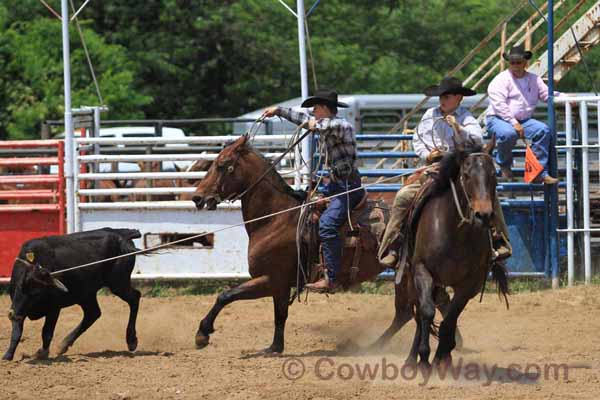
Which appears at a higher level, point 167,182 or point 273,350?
point 167,182

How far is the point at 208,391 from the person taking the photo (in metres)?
7.41

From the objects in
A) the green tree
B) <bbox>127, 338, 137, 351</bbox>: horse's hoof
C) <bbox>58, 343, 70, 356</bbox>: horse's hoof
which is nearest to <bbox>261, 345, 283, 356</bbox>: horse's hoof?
<bbox>127, 338, 137, 351</bbox>: horse's hoof

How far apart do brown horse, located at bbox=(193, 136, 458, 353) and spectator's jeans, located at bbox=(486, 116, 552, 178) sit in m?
2.79

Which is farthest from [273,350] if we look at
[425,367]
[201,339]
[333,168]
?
[425,367]

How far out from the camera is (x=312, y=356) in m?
9.16

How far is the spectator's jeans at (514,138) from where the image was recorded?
38.2ft

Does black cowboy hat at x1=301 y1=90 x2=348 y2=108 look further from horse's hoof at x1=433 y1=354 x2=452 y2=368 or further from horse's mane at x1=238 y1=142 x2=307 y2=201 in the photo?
horse's hoof at x1=433 y1=354 x2=452 y2=368

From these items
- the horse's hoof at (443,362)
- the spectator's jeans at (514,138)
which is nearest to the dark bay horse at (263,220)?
the horse's hoof at (443,362)

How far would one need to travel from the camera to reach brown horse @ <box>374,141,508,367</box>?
7.88 metres

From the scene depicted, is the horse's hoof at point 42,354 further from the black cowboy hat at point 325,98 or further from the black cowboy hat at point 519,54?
the black cowboy hat at point 519,54

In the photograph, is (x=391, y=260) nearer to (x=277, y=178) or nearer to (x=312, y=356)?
(x=312, y=356)

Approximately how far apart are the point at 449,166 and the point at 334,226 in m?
1.57

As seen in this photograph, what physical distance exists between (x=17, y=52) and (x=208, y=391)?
17.7 m

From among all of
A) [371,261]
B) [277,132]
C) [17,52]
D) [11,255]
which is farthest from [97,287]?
[17,52]
